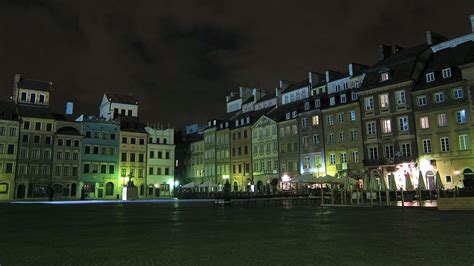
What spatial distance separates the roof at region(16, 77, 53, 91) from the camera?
7618 centimetres

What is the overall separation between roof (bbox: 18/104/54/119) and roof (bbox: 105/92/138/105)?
1564 cm

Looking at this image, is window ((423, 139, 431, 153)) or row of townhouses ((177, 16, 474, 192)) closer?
row of townhouses ((177, 16, 474, 192))

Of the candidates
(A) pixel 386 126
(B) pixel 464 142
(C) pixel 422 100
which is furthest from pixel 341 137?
(B) pixel 464 142

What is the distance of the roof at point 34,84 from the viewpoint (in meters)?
76.2

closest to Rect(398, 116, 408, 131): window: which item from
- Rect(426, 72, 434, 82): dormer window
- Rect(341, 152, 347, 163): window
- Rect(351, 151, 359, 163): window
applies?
Rect(426, 72, 434, 82): dormer window

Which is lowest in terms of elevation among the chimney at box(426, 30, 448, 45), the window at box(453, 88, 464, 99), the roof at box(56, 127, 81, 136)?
the window at box(453, 88, 464, 99)

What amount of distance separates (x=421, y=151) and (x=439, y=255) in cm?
4538

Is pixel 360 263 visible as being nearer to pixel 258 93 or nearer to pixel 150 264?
pixel 150 264

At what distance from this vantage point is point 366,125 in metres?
57.0

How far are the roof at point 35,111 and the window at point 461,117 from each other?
2512 inches

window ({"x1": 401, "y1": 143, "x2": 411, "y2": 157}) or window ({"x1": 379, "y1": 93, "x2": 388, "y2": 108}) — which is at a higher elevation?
window ({"x1": 379, "y1": 93, "x2": 388, "y2": 108})

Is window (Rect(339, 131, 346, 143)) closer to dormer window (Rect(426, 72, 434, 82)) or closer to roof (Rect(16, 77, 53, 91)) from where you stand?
dormer window (Rect(426, 72, 434, 82))

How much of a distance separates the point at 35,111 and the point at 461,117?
219ft

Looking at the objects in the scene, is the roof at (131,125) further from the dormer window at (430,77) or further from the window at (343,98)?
the dormer window at (430,77)
